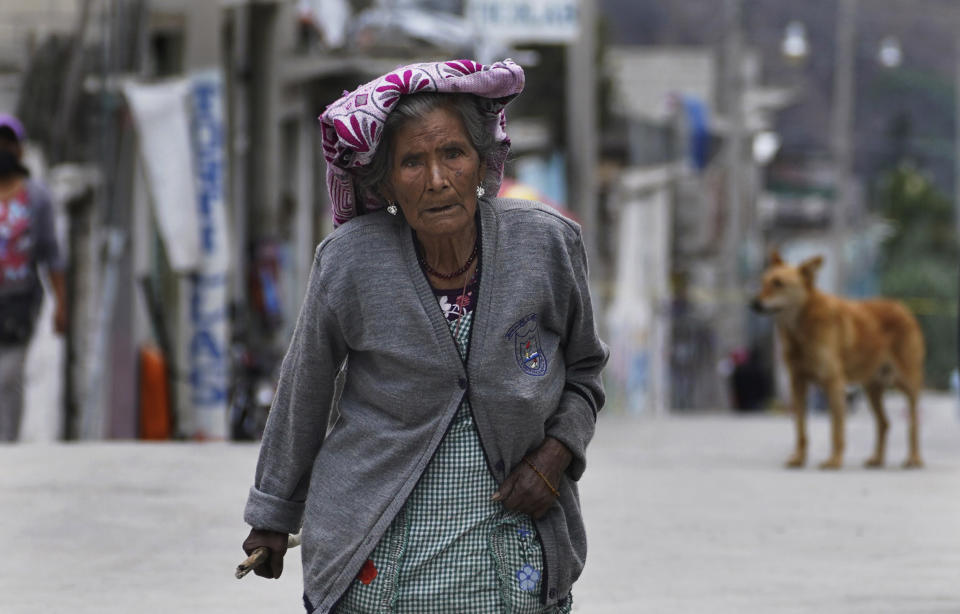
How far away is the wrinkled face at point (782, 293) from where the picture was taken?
13.0 m

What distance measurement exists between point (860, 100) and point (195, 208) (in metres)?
142

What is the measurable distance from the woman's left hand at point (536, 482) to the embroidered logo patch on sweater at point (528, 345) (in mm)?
159

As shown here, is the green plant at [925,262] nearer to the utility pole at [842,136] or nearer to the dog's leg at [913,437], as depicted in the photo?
→ the utility pole at [842,136]

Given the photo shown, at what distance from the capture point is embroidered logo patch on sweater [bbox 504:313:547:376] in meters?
3.53

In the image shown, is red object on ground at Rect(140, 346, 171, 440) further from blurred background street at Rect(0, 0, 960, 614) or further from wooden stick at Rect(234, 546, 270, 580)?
wooden stick at Rect(234, 546, 270, 580)

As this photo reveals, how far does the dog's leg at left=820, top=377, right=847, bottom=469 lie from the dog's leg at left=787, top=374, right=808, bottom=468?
183 millimetres

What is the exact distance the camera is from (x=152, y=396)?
14242mm

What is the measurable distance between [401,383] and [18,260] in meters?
7.09

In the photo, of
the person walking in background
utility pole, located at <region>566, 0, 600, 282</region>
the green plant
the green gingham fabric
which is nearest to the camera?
the green gingham fabric

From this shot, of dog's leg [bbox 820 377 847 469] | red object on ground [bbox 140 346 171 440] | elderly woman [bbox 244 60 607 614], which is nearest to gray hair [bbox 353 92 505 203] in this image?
elderly woman [bbox 244 60 607 614]

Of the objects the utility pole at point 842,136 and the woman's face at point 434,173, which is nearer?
the woman's face at point 434,173

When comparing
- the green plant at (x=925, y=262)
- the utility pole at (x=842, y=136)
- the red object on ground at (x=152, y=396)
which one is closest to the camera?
the red object on ground at (x=152, y=396)

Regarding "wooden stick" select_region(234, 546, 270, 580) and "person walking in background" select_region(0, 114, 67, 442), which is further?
"person walking in background" select_region(0, 114, 67, 442)

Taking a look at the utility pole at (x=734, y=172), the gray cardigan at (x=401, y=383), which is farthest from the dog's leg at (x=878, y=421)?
the utility pole at (x=734, y=172)
